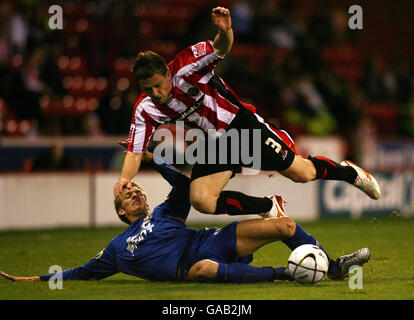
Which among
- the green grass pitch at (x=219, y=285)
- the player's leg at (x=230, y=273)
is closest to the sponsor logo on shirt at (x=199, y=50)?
the player's leg at (x=230, y=273)

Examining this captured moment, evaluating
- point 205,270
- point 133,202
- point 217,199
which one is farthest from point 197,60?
point 205,270

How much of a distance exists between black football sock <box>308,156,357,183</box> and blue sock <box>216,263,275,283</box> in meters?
1.17

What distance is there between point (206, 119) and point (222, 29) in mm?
893

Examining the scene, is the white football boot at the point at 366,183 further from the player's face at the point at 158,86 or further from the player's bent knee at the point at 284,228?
the player's face at the point at 158,86

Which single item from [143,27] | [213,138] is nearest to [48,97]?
[143,27]

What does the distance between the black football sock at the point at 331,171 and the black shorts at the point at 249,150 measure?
0.31 metres

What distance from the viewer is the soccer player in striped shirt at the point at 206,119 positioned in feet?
18.8

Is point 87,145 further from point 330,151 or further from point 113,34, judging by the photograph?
point 330,151

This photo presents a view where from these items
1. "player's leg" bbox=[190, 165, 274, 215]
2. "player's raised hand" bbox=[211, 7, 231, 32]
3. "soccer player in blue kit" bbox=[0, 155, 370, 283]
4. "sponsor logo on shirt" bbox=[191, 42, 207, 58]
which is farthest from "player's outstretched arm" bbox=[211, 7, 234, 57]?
"soccer player in blue kit" bbox=[0, 155, 370, 283]

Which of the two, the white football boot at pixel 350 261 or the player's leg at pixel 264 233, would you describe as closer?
the player's leg at pixel 264 233

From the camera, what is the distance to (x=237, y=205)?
5887 millimetres

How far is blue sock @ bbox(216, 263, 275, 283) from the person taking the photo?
5.48 m

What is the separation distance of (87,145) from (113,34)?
296 centimetres

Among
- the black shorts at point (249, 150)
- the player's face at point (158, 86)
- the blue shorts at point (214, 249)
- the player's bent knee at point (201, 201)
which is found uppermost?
the player's face at point (158, 86)
